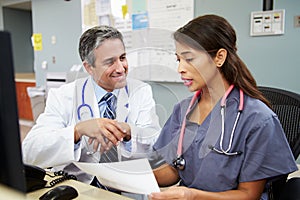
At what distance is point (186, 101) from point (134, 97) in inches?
7.9

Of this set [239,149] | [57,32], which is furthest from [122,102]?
[57,32]

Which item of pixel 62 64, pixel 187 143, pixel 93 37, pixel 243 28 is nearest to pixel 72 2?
pixel 62 64

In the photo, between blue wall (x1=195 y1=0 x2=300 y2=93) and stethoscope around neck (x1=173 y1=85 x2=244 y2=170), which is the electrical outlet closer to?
blue wall (x1=195 y1=0 x2=300 y2=93)

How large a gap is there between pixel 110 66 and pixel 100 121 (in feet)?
0.64

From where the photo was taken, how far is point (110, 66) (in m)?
1.02

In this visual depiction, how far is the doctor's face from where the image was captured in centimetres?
101

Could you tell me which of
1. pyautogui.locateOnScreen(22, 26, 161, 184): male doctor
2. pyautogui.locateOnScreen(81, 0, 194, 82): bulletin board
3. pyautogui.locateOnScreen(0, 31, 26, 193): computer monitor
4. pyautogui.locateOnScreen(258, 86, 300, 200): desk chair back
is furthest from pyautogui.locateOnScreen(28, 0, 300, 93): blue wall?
pyautogui.locateOnScreen(0, 31, 26, 193): computer monitor

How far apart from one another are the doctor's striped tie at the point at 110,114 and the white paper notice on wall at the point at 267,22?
1.74 metres

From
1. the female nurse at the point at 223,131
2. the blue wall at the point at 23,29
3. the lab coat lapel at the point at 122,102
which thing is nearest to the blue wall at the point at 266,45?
the female nurse at the point at 223,131

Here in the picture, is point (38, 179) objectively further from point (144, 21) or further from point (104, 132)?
point (144, 21)

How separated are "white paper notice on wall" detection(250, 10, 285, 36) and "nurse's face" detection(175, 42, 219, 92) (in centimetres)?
155

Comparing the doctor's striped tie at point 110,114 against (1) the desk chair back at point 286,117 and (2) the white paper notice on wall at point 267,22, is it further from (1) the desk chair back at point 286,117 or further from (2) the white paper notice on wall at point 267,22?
(2) the white paper notice on wall at point 267,22

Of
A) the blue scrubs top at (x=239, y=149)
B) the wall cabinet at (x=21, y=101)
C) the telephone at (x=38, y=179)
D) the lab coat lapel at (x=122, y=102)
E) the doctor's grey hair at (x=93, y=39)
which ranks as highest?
the doctor's grey hair at (x=93, y=39)

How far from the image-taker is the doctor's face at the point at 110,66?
39.7 inches
